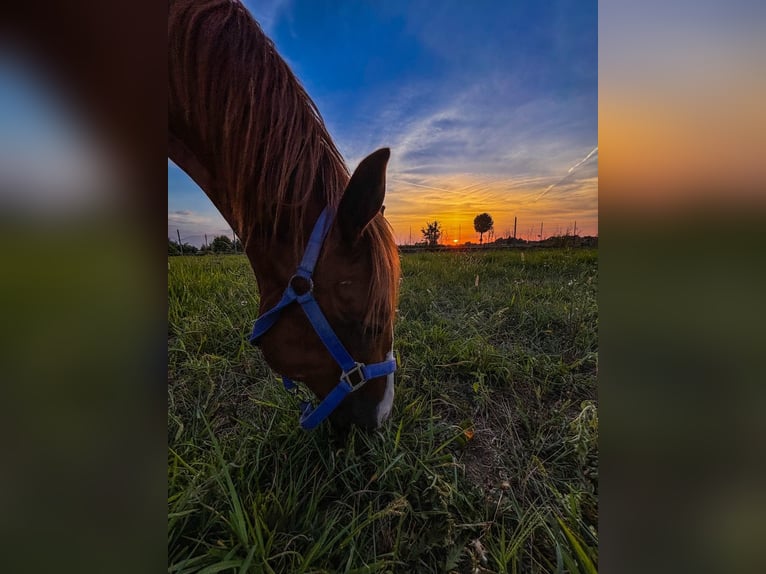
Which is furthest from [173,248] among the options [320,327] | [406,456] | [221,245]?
[406,456]

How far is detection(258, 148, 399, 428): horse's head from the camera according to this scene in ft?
3.11

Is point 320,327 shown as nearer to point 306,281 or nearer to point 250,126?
point 306,281

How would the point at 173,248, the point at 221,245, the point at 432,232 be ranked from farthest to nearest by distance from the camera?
the point at 432,232, the point at 221,245, the point at 173,248

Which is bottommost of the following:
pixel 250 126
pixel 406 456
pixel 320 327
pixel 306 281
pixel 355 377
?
A: pixel 406 456

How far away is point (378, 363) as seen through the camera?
3.42ft

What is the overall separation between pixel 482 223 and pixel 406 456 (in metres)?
1.22

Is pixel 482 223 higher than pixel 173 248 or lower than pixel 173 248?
higher

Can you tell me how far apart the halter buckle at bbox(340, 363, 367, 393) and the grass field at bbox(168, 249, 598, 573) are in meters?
0.25

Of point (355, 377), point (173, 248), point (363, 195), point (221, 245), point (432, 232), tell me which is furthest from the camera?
point (432, 232)

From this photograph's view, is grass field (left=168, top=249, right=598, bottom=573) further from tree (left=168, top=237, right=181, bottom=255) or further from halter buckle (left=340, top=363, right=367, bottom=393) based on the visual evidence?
tree (left=168, top=237, right=181, bottom=255)

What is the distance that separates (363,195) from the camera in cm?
88
